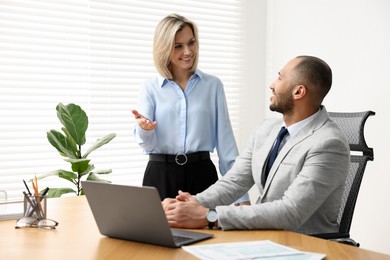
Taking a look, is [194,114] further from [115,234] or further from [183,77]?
[115,234]

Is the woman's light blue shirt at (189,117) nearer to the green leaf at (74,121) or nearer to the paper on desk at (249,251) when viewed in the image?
the green leaf at (74,121)

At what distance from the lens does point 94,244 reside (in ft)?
5.72

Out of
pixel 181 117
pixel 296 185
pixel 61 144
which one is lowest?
pixel 61 144

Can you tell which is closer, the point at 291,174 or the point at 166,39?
the point at 291,174

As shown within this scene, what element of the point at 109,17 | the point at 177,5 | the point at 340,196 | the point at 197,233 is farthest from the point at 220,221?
the point at 177,5

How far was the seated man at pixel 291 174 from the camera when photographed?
6.46 feet

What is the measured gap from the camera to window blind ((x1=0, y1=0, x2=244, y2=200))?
3.90m

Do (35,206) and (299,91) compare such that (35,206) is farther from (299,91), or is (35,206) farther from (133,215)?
(299,91)

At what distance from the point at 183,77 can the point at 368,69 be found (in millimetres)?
1509

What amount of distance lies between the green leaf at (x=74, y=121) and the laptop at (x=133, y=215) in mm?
1947

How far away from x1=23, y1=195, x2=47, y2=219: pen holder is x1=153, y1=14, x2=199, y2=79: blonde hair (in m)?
1.34

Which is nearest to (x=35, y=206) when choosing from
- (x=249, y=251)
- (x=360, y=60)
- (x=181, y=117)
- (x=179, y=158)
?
(x=249, y=251)

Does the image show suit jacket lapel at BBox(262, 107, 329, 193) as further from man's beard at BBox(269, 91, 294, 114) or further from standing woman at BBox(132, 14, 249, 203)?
standing woman at BBox(132, 14, 249, 203)

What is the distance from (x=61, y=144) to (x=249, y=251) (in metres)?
2.37
